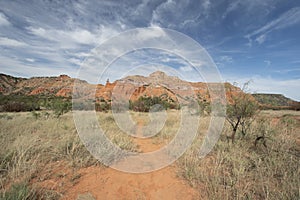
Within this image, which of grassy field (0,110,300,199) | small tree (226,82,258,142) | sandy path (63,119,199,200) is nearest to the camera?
grassy field (0,110,300,199)

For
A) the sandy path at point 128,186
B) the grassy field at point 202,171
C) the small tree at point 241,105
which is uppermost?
the small tree at point 241,105

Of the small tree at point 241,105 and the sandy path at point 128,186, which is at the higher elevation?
the small tree at point 241,105

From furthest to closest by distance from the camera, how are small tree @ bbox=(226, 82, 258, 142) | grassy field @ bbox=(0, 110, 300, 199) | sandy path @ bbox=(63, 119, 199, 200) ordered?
small tree @ bbox=(226, 82, 258, 142) → sandy path @ bbox=(63, 119, 199, 200) → grassy field @ bbox=(0, 110, 300, 199)

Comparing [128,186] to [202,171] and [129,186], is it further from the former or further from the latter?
[202,171]

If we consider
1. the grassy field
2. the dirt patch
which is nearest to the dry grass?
the grassy field

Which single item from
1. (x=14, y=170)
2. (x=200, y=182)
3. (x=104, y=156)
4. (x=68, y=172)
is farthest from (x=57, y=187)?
(x=200, y=182)

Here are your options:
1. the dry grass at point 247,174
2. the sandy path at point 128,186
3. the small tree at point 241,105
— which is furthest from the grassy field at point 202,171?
the small tree at point 241,105

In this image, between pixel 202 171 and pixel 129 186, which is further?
pixel 202 171

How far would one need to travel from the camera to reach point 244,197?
2387 mm

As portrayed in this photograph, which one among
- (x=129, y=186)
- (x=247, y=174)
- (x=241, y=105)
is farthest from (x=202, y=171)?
(x=241, y=105)

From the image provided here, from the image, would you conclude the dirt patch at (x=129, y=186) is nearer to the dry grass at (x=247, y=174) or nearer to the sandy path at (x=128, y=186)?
the sandy path at (x=128, y=186)

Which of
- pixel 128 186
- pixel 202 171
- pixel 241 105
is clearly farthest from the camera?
pixel 241 105

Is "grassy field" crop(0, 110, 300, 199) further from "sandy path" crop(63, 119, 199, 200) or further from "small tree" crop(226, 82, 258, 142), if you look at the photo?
"small tree" crop(226, 82, 258, 142)

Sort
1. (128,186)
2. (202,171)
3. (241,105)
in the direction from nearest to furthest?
→ (128,186) → (202,171) → (241,105)
